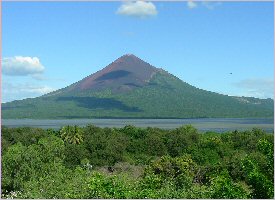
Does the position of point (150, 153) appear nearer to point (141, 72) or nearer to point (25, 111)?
point (25, 111)

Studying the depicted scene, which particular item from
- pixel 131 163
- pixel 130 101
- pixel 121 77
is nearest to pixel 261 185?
pixel 131 163

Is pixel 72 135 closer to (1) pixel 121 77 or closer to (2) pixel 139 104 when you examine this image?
(2) pixel 139 104

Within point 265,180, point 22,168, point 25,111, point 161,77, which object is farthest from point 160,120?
point 265,180

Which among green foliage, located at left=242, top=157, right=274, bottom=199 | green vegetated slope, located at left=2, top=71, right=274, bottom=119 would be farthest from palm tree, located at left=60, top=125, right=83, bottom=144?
green vegetated slope, located at left=2, top=71, right=274, bottom=119

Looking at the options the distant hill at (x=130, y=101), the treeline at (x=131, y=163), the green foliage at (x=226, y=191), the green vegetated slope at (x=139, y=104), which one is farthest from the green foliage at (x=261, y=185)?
the distant hill at (x=130, y=101)

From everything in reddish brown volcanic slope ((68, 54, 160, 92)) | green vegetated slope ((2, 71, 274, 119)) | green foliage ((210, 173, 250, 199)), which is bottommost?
green foliage ((210, 173, 250, 199))

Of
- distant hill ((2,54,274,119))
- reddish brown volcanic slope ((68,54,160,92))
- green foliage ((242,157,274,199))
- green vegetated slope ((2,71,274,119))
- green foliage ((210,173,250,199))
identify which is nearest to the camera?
green foliage ((210,173,250,199))

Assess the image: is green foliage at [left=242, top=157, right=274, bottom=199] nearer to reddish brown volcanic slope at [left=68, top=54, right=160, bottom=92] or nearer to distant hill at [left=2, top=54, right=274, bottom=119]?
distant hill at [left=2, top=54, right=274, bottom=119]
